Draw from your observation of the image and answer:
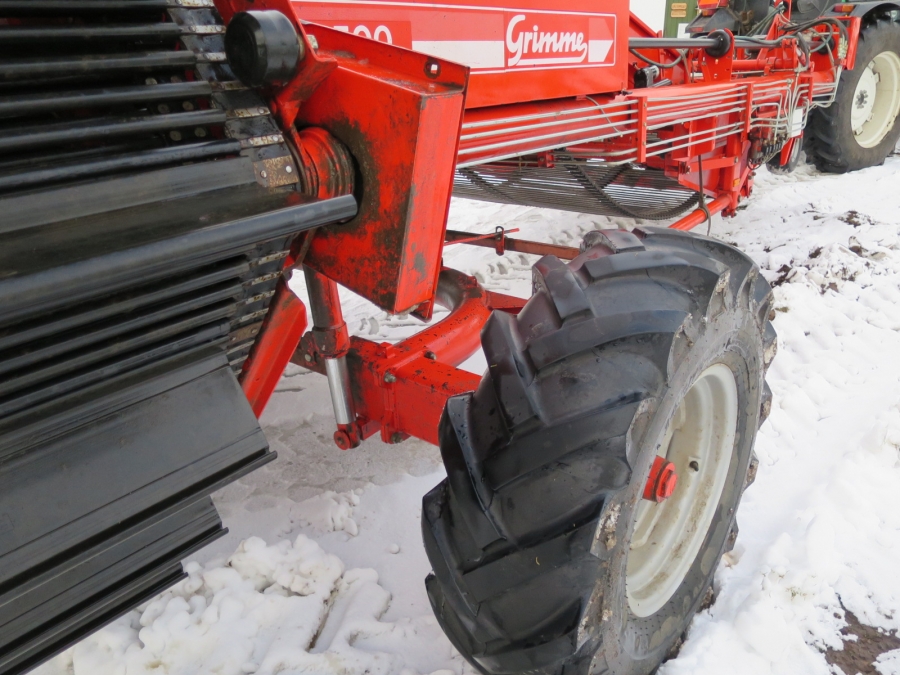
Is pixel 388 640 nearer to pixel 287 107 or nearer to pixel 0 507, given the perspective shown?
pixel 0 507

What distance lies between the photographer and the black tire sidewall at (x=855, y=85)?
17.2 ft

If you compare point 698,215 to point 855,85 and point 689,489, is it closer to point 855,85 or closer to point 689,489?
point 689,489

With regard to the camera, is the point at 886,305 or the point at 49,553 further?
the point at 886,305

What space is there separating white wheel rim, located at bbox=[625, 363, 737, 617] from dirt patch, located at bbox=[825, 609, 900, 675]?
16.1 inches

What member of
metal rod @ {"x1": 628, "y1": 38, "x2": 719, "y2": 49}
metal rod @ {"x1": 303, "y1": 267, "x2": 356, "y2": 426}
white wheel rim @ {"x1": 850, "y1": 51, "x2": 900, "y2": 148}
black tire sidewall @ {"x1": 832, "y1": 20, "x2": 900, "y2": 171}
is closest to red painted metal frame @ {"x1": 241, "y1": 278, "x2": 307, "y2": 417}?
metal rod @ {"x1": 303, "y1": 267, "x2": 356, "y2": 426}

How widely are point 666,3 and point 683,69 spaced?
9.14m

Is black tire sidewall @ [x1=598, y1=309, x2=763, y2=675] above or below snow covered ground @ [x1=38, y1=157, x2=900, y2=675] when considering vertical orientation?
above

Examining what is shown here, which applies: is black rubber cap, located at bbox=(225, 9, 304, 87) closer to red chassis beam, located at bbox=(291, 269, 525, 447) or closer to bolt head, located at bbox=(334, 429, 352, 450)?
red chassis beam, located at bbox=(291, 269, 525, 447)

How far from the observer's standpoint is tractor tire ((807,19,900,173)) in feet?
17.5

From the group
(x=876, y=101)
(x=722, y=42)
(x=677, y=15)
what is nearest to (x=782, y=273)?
(x=722, y=42)

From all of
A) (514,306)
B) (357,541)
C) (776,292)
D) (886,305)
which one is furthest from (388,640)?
(886,305)

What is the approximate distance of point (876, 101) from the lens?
20.2ft

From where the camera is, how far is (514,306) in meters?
2.37

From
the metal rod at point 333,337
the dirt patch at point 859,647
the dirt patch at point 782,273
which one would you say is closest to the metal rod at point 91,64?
the metal rod at point 333,337
